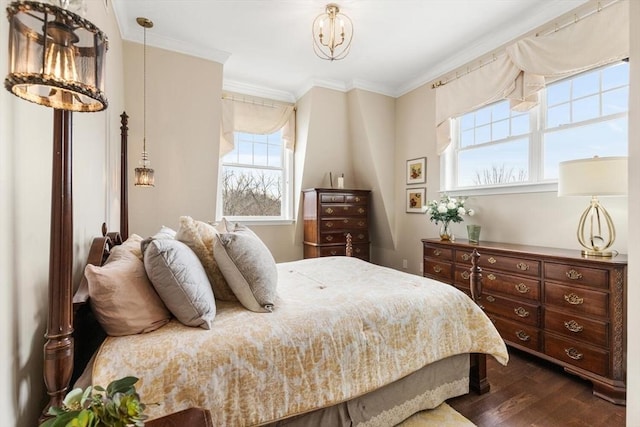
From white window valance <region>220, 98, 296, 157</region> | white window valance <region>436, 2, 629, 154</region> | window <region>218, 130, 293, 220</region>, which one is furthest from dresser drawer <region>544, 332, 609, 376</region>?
white window valance <region>220, 98, 296, 157</region>

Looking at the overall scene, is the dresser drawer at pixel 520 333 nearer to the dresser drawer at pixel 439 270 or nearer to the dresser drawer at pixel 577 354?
the dresser drawer at pixel 577 354

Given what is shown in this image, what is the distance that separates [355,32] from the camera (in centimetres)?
300

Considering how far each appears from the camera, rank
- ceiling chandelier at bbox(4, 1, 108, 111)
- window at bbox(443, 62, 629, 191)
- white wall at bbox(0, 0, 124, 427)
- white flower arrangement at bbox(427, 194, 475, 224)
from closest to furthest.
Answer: ceiling chandelier at bbox(4, 1, 108, 111), white wall at bbox(0, 0, 124, 427), window at bbox(443, 62, 629, 191), white flower arrangement at bbox(427, 194, 475, 224)

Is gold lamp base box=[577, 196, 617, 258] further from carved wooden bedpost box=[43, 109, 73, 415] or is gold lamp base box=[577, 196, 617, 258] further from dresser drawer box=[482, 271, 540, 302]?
carved wooden bedpost box=[43, 109, 73, 415]

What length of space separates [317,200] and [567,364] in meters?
2.85

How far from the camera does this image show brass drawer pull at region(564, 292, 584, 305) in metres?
2.03

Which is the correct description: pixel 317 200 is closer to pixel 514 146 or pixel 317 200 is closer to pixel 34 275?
pixel 514 146

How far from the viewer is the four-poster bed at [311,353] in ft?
3.52

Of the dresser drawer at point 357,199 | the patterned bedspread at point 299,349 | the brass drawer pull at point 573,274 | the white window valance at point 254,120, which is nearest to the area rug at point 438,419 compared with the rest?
the patterned bedspread at point 299,349

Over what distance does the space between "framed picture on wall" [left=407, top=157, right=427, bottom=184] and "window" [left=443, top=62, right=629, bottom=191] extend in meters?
0.30

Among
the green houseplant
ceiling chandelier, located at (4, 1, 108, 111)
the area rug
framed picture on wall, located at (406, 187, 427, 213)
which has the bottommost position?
the area rug

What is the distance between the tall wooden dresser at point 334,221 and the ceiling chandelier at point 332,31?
1631 mm

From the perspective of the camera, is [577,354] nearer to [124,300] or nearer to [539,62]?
[539,62]

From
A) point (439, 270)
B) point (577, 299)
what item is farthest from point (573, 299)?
point (439, 270)
